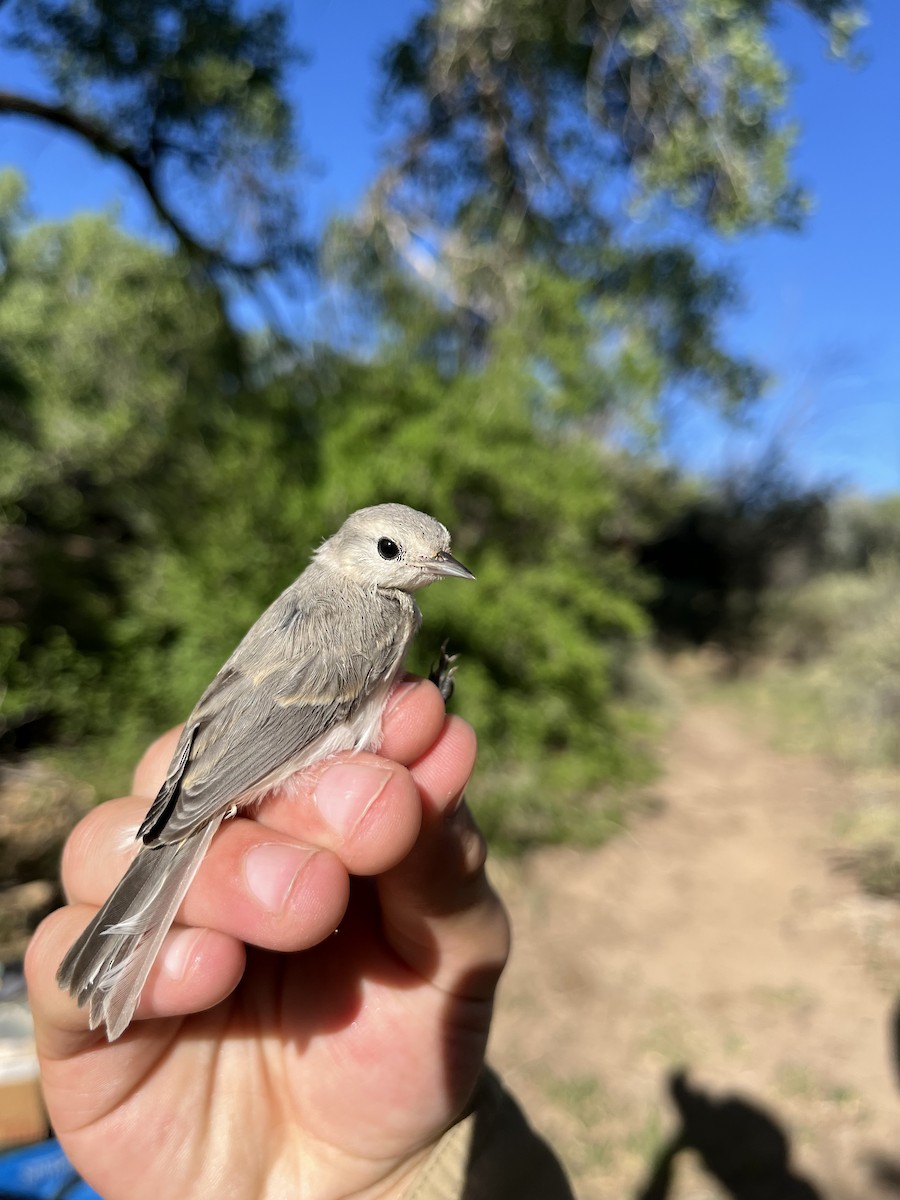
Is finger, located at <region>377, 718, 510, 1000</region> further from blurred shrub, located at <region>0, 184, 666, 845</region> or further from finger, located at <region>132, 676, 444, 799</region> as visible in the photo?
blurred shrub, located at <region>0, 184, 666, 845</region>

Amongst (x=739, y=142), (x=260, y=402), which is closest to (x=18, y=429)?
(x=260, y=402)

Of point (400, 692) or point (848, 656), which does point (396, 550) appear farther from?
point (848, 656)

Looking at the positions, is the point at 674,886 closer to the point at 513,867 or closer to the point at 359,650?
the point at 513,867

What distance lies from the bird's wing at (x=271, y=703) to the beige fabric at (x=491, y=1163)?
0.98m

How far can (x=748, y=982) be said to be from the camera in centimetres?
481

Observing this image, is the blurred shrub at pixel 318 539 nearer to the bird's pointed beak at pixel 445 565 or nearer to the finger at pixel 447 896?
the bird's pointed beak at pixel 445 565

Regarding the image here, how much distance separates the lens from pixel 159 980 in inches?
56.9

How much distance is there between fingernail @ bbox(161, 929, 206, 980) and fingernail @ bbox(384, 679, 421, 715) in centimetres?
68

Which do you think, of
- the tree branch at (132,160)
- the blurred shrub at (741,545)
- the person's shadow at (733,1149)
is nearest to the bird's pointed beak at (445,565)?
the person's shadow at (733,1149)

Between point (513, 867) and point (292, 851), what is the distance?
5.14 meters

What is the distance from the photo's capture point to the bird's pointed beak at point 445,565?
209 centimetres

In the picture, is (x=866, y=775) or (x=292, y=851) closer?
(x=292, y=851)

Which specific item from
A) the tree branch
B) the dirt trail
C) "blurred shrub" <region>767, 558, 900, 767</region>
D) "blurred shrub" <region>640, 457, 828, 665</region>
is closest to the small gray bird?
the dirt trail

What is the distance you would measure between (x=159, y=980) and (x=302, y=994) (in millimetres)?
515
